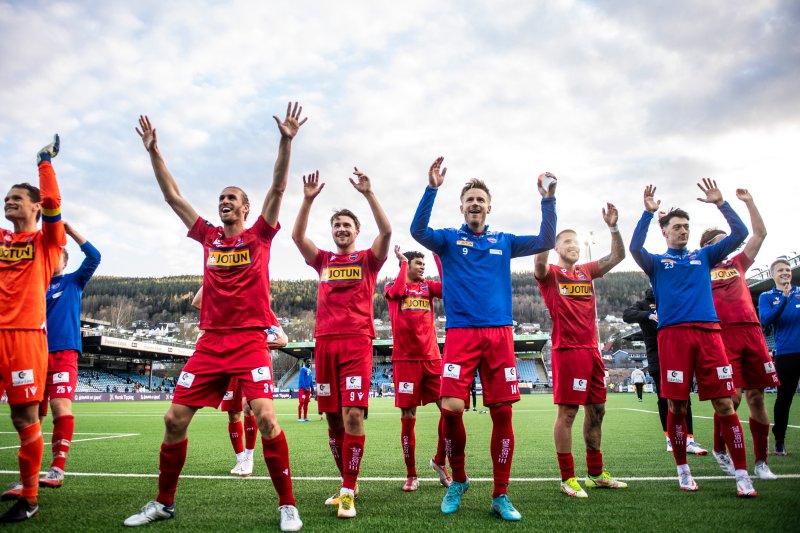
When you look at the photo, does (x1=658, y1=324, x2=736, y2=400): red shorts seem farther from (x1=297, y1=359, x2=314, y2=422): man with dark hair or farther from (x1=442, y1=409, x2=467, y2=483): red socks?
(x1=297, y1=359, x2=314, y2=422): man with dark hair

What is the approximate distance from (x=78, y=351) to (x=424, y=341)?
13.9 feet

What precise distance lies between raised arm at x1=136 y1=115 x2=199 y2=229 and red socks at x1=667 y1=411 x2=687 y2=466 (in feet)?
17.0

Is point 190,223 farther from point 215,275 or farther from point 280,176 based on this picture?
point 280,176

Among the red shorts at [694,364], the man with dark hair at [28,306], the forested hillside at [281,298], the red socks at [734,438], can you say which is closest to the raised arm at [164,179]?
the man with dark hair at [28,306]

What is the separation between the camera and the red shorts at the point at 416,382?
6.16 m

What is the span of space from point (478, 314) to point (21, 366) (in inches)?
151

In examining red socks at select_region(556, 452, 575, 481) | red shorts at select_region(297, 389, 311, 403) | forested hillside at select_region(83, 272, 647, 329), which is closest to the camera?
red socks at select_region(556, 452, 575, 481)

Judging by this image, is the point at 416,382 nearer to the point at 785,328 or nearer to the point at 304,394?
the point at 785,328

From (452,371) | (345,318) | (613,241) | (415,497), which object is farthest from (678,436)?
(345,318)

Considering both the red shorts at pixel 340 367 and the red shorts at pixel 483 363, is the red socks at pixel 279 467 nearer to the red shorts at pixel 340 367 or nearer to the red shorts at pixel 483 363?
the red shorts at pixel 340 367

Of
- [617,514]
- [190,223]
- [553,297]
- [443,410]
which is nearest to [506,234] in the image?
[553,297]

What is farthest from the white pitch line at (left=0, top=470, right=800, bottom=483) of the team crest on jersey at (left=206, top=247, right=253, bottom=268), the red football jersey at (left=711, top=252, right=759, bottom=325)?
the team crest on jersey at (left=206, top=247, right=253, bottom=268)

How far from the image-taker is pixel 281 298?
145 metres

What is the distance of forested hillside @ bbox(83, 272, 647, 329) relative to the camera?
12812 centimetres
